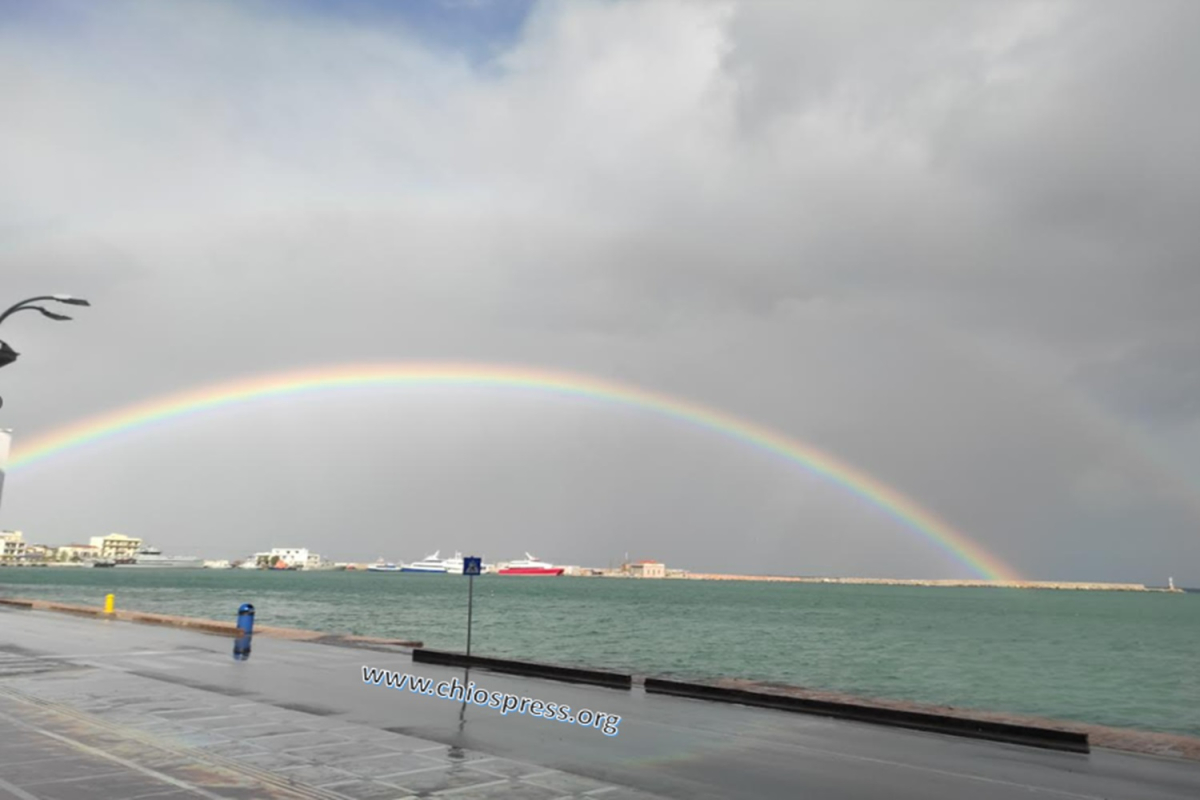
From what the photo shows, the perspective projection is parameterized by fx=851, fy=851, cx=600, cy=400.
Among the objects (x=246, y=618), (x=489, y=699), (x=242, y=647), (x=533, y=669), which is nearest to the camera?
(x=489, y=699)

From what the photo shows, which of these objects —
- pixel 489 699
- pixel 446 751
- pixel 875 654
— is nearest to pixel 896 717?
pixel 489 699

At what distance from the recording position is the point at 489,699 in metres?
17.1

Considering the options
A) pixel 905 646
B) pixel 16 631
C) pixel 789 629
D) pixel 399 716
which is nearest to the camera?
pixel 399 716

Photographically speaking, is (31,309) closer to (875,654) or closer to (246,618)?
(246,618)

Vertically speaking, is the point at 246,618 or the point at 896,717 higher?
the point at 246,618

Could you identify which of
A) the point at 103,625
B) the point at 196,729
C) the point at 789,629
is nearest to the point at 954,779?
the point at 196,729

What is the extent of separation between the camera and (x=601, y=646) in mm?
50500

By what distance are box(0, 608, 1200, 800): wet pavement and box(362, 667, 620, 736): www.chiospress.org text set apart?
0.43m

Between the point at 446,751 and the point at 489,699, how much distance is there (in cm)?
552

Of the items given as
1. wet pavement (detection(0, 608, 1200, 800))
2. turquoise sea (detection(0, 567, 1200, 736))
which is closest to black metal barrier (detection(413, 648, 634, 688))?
wet pavement (detection(0, 608, 1200, 800))

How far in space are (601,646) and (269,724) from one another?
1529 inches

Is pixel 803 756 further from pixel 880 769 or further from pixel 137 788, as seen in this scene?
pixel 137 788

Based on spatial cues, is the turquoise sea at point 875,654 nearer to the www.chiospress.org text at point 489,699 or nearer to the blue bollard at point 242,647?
the www.chiospress.org text at point 489,699

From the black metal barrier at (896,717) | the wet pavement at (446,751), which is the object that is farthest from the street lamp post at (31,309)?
the black metal barrier at (896,717)
